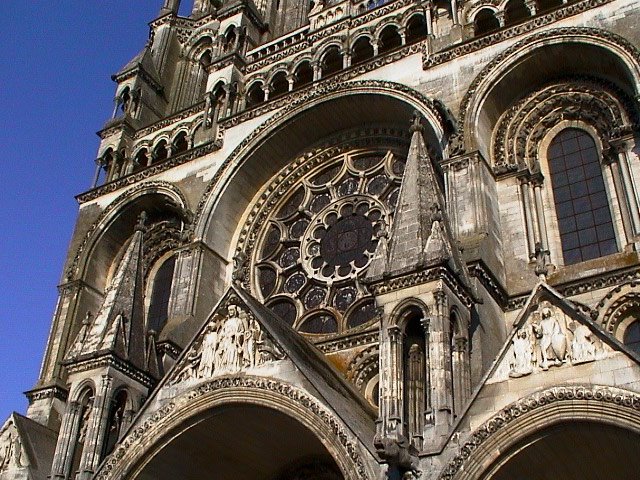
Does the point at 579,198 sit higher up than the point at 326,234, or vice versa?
Result: the point at 326,234

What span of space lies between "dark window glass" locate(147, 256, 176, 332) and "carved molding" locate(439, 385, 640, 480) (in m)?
11.0

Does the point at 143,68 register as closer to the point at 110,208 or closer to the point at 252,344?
the point at 110,208

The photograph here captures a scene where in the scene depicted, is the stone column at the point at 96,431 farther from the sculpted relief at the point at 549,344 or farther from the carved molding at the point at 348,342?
the sculpted relief at the point at 549,344

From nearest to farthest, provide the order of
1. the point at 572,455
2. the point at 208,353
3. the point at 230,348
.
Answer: the point at 572,455 → the point at 230,348 → the point at 208,353

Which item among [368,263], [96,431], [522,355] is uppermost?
[368,263]

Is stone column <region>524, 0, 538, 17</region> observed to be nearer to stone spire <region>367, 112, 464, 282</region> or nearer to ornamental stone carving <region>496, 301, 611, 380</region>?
stone spire <region>367, 112, 464, 282</region>

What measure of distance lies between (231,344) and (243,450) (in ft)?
6.29

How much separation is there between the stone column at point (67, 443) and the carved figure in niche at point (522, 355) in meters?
7.72

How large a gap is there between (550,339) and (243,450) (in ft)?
19.0

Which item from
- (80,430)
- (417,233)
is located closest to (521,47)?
(417,233)

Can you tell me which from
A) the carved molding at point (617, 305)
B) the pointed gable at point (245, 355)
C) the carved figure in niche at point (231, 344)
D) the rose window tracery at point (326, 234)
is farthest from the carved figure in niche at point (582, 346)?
the rose window tracery at point (326, 234)

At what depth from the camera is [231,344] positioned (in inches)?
531

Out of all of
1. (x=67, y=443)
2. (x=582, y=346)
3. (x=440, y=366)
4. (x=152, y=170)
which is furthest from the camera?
(x=152, y=170)

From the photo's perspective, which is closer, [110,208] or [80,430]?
[80,430]
